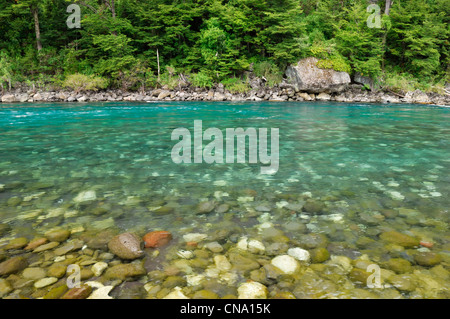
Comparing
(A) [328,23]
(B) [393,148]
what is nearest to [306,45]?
(A) [328,23]

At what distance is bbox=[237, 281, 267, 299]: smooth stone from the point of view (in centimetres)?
199

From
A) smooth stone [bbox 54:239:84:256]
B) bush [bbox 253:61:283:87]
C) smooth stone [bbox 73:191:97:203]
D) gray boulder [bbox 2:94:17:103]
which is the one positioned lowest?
smooth stone [bbox 54:239:84:256]

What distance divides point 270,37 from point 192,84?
8396mm

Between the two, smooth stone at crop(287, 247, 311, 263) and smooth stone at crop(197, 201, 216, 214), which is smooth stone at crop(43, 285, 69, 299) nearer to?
smooth stone at crop(197, 201, 216, 214)

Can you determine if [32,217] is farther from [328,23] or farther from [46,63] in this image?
[328,23]

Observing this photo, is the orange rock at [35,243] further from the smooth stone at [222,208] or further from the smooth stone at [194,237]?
the smooth stone at [222,208]

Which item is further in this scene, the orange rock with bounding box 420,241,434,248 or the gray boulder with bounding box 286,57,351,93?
the gray boulder with bounding box 286,57,351,93

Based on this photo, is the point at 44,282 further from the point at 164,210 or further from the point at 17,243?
the point at 164,210

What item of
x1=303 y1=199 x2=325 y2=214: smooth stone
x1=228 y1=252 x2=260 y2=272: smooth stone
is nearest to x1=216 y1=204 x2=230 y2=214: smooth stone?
x1=228 y1=252 x2=260 y2=272: smooth stone

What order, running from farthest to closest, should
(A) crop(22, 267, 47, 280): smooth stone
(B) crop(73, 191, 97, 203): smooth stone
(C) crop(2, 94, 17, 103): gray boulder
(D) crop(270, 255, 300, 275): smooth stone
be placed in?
(C) crop(2, 94, 17, 103): gray boulder → (B) crop(73, 191, 97, 203): smooth stone → (D) crop(270, 255, 300, 275): smooth stone → (A) crop(22, 267, 47, 280): smooth stone

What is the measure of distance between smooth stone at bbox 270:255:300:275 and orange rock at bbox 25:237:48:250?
224 cm

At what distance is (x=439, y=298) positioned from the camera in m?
1.94

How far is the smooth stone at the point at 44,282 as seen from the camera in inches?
81.7

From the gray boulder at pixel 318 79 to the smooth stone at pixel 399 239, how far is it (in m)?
20.6
